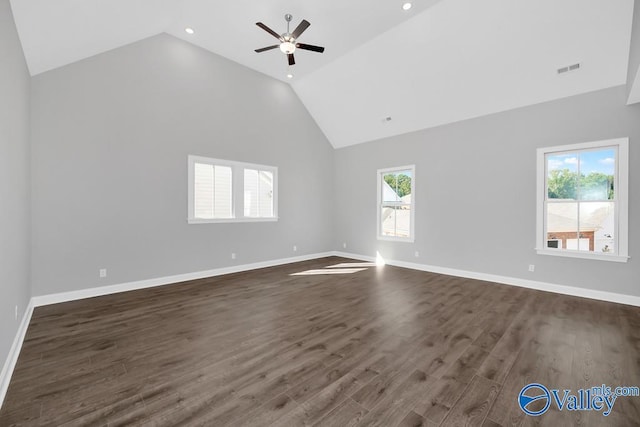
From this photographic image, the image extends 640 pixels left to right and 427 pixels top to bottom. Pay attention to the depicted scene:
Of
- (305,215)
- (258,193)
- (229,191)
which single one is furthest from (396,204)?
(229,191)

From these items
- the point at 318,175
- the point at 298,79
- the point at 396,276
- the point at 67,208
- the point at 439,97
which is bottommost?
the point at 396,276

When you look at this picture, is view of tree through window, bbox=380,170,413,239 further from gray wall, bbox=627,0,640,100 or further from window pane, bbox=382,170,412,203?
gray wall, bbox=627,0,640,100

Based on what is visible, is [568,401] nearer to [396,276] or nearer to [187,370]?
[187,370]

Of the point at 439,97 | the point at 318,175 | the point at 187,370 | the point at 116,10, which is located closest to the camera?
the point at 187,370

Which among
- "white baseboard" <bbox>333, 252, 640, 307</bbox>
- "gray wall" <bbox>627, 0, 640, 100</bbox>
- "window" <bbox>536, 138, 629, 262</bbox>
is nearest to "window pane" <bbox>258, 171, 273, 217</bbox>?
"white baseboard" <bbox>333, 252, 640, 307</bbox>

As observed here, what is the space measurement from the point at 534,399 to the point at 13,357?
3968 millimetres

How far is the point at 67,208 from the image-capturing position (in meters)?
3.68

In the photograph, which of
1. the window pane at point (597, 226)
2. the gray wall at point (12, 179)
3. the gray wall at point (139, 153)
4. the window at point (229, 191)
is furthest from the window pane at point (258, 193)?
the window pane at point (597, 226)

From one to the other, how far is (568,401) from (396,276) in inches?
132

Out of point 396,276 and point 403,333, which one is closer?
point 403,333

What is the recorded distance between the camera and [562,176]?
4223mm

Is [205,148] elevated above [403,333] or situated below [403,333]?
above

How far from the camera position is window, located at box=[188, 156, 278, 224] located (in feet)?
16.3

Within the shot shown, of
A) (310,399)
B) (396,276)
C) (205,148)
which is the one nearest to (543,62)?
(396,276)
